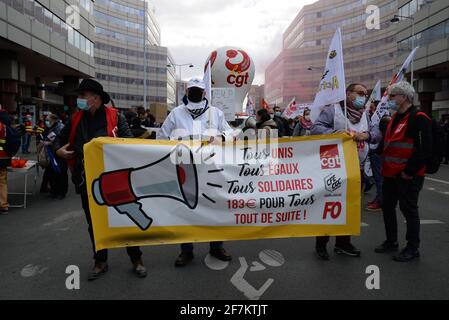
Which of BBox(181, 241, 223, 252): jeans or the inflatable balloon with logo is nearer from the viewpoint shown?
BBox(181, 241, 223, 252): jeans

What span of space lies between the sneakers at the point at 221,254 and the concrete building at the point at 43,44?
20.6 metres

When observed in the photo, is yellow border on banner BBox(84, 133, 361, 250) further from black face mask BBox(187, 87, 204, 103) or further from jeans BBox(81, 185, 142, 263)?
black face mask BBox(187, 87, 204, 103)

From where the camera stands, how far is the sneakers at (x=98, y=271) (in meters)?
3.99

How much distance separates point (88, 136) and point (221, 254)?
197cm

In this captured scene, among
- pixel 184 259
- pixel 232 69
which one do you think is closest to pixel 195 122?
pixel 184 259

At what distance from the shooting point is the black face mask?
14.9ft

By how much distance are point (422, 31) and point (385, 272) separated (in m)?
34.1

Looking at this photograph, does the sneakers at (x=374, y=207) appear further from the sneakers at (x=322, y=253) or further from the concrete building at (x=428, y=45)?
the concrete building at (x=428, y=45)

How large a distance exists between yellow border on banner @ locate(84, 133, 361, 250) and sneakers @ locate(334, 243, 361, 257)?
0.41 meters

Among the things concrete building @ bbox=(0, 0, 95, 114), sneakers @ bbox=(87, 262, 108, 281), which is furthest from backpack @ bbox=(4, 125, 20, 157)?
concrete building @ bbox=(0, 0, 95, 114)

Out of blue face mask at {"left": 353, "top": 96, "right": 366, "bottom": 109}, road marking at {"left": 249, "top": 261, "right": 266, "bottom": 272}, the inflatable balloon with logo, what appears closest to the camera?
road marking at {"left": 249, "top": 261, "right": 266, "bottom": 272}

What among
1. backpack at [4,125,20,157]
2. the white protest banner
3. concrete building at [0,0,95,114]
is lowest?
backpack at [4,125,20,157]

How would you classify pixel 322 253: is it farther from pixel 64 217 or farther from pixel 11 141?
pixel 11 141
